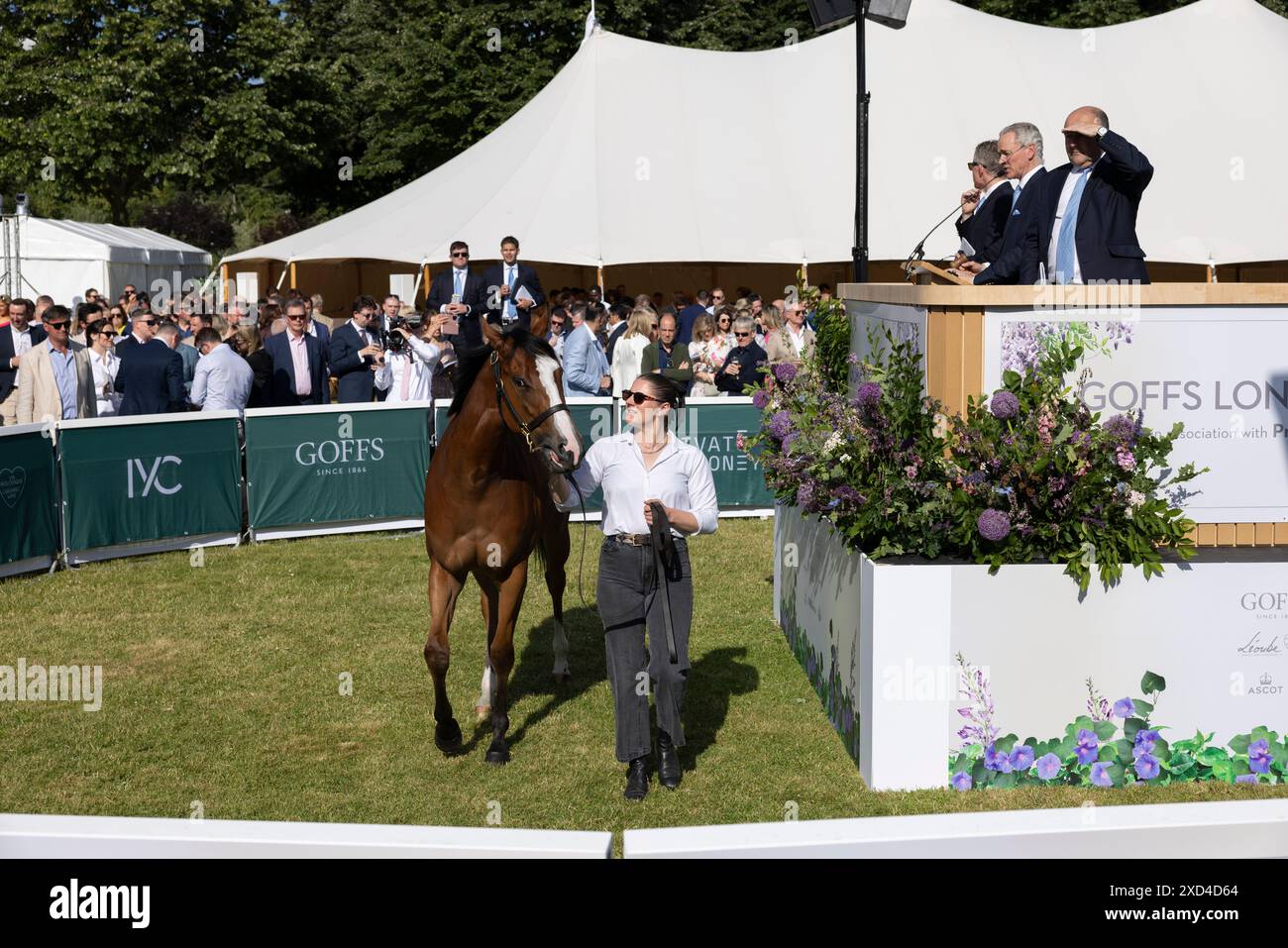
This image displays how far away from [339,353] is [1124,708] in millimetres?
10666

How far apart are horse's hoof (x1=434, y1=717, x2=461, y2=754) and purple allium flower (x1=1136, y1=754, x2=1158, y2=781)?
358 cm

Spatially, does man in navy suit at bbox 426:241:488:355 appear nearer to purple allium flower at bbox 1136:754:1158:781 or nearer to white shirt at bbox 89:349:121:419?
white shirt at bbox 89:349:121:419

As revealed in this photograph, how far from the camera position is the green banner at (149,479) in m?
13.1

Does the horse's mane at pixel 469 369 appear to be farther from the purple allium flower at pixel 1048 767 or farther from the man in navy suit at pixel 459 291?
the man in navy suit at pixel 459 291

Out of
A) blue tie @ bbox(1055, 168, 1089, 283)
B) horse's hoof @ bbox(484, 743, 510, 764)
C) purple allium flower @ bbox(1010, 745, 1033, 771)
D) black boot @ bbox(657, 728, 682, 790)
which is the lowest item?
horse's hoof @ bbox(484, 743, 510, 764)

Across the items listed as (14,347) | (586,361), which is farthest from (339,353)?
(14,347)

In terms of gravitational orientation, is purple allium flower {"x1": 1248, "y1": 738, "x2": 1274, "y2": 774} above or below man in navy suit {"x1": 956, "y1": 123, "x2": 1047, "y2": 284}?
below

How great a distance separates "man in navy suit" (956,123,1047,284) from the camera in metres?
7.91

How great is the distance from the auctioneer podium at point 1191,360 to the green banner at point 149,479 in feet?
29.1

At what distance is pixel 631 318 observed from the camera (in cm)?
1695

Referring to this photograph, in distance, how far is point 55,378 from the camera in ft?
47.5

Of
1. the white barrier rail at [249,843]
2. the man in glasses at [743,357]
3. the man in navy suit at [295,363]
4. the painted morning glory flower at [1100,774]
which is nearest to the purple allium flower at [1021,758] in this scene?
the painted morning glory flower at [1100,774]

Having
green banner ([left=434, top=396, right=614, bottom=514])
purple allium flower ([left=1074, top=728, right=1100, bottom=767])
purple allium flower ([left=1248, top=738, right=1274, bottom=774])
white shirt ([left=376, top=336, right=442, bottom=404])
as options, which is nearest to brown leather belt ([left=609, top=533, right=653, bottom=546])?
purple allium flower ([left=1074, top=728, right=1100, bottom=767])
